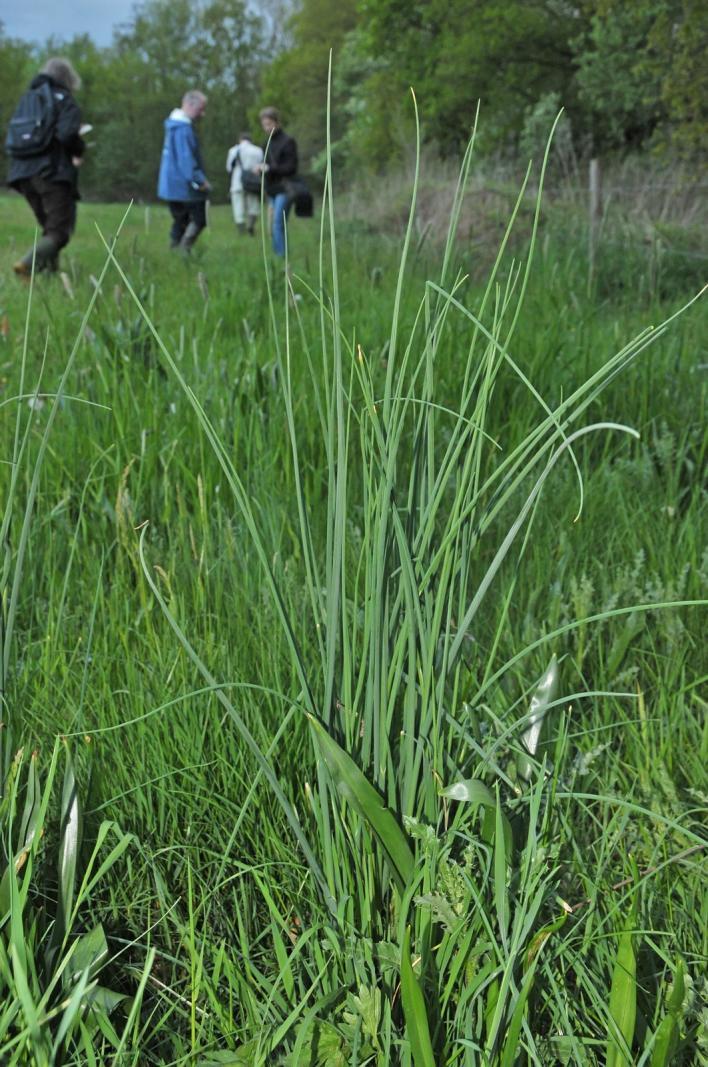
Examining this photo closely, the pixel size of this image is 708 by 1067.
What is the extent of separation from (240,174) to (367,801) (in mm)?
14581

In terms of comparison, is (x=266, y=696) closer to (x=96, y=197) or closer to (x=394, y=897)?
(x=394, y=897)

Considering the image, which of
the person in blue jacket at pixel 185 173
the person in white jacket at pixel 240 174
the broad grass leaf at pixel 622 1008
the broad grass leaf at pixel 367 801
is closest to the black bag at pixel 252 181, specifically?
the person in white jacket at pixel 240 174

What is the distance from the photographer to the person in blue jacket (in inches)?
339

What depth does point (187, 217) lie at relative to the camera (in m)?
9.11

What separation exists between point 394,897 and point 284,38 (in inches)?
2765

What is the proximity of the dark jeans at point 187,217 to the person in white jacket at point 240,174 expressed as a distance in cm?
410

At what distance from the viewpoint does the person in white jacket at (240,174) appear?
13.5 m

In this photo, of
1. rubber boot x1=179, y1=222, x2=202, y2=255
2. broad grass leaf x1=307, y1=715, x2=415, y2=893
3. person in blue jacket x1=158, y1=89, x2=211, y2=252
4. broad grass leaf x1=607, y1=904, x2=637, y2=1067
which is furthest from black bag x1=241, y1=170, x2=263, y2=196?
broad grass leaf x1=607, y1=904, x2=637, y2=1067

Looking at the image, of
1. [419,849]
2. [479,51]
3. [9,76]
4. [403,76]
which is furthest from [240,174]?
[9,76]

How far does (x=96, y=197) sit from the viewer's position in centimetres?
5997

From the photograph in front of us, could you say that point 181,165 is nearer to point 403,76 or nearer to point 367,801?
point 367,801

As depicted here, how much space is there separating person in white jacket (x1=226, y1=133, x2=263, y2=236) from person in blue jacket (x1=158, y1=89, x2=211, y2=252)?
4.00m

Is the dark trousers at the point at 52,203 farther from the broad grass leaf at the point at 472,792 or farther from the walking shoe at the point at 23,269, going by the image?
the broad grass leaf at the point at 472,792

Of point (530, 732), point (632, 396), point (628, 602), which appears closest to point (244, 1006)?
point (530, 732)
